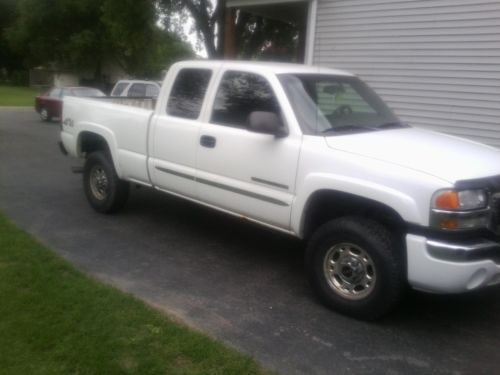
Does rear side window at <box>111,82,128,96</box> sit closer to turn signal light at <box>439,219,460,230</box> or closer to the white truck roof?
the white truck roof

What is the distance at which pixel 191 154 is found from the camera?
5.23m

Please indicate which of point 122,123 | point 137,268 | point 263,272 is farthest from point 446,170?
point 122,123

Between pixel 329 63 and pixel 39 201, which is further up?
pixel 329 63

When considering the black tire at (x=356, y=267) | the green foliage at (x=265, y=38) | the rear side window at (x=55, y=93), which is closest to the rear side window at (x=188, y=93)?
the black tire at (x=356, y=267)

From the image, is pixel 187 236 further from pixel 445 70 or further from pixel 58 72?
pixel 58 72

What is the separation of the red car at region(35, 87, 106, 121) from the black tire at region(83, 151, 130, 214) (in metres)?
14.3

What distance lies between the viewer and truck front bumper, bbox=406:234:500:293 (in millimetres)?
3533

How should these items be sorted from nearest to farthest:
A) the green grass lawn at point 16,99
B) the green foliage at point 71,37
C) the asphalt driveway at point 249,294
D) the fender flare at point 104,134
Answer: the asphalt driveway at point 249,294, the fender flare at point 104,134, the green grass lawn at point 16,99, the green foliage at point 71,37

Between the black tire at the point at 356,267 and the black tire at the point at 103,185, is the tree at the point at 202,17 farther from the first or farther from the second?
the black tire at the point at 356,267

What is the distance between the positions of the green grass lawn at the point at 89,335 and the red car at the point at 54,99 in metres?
17.0

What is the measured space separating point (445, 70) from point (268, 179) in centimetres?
463

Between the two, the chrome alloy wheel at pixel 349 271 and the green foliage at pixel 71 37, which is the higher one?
the green foliage at pixel 71 37

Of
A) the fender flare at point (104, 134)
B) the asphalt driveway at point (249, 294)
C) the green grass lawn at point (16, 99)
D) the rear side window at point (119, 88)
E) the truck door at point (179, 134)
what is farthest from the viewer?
the green grass lawn at point (16, 99)

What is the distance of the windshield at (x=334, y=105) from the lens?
4.49 m
